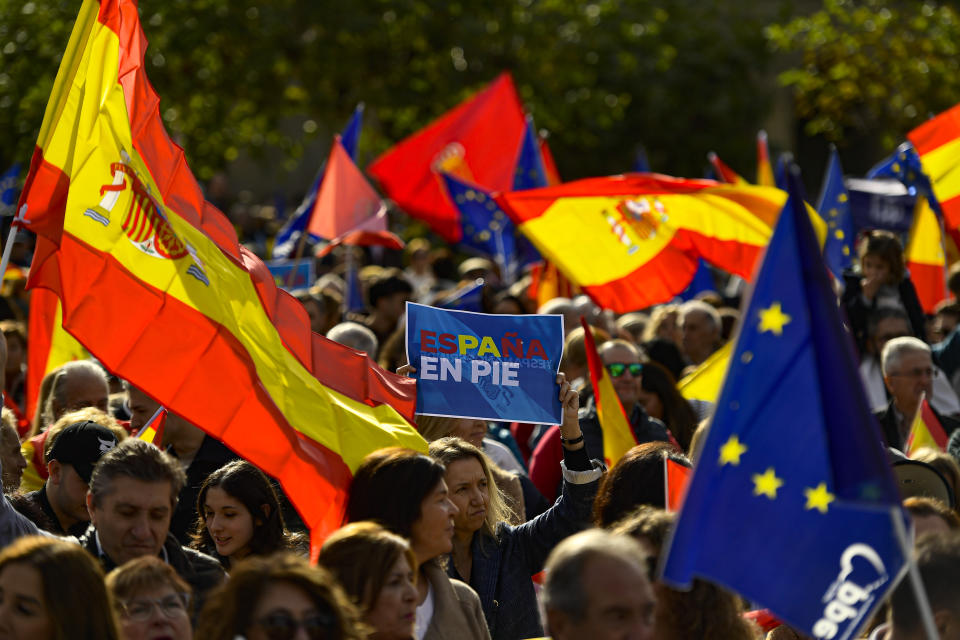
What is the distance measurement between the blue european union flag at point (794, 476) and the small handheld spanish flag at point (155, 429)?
127 inches

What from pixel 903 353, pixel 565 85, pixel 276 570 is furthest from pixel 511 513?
pixel 565 85

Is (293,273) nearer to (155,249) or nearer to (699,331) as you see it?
(699,331)

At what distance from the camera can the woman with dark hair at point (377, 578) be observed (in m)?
4.36

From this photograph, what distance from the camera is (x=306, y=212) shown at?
45.4ft

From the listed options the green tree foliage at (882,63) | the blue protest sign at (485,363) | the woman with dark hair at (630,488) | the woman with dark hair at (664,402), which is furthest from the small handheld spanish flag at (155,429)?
the green tree foliage at (882,63)

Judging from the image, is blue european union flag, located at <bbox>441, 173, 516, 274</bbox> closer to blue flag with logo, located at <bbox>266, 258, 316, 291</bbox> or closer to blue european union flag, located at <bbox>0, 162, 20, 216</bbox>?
blue flag with logo, located at <bbox>266, 258, 316, 291</bbox>

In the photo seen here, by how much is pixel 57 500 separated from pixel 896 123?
2333cm

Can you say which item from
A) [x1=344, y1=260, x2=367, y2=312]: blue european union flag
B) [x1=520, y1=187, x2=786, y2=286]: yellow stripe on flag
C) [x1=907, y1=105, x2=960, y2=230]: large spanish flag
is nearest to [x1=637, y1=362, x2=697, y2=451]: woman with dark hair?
[x1=520, y1=187, x2=786, y2=286]: yellow stripe on flag

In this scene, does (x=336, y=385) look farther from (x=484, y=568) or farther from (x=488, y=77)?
(x=488, y=77)

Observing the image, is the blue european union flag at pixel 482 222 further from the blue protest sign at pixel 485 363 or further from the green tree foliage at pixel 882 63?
the green tree foliage at pixel 882 63

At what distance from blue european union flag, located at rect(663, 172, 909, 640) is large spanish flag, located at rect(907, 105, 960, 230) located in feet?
21.0

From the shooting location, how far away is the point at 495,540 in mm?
5801

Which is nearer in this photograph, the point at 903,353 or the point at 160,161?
the point at 160,161

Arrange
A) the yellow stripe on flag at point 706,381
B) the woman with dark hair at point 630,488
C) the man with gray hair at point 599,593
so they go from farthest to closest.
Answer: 1. the yellow stripe on flag at point 706,381
2. the woman with dark hair at point 630,488
3. the man with gray hair at point 599,593
